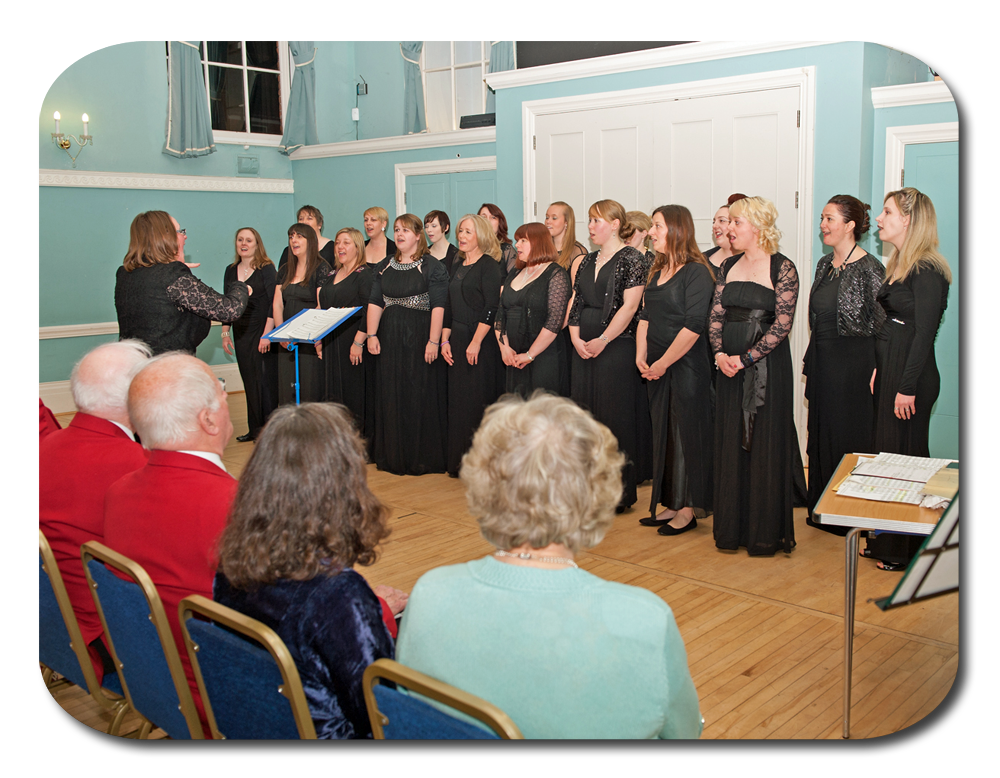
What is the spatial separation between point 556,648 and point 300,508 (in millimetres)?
539

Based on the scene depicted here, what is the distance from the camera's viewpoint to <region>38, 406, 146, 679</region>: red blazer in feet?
7.28

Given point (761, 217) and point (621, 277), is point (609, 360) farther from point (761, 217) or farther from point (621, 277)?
point (761, 217)

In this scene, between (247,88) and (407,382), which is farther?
(247,88)

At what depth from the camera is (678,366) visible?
→ 4.07 m

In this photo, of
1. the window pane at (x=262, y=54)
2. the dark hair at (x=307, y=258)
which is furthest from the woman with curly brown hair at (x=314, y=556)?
the window pane at (x=262, y=54)

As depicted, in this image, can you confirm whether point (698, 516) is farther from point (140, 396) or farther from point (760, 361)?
point (140, 396)

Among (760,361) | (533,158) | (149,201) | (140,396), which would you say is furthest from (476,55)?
(140,396)

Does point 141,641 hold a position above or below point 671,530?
above

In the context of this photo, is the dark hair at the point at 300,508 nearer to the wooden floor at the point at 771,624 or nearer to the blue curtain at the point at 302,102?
the wooden floor at the point at 771,624

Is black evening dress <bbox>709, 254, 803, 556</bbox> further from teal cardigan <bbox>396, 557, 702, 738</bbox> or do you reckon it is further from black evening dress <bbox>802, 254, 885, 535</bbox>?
teal cardigan <bbox>396, 557, 702, 738</bbox>

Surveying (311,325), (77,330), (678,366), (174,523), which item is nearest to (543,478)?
(174,523)

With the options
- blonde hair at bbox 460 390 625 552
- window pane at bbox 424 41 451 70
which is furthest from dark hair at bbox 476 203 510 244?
blonde hair at bbox 460 390 625 552

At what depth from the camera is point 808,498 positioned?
4.48m

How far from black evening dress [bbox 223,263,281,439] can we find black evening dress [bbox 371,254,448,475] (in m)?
1.11
